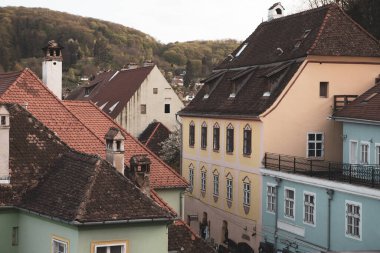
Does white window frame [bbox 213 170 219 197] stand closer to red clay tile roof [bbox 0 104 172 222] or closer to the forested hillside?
red clay tile roof [bbox 0 104 172 222]

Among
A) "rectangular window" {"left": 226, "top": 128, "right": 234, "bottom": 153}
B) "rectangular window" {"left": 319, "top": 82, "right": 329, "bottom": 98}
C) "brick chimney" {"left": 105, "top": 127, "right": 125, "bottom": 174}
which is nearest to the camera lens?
"brick chimney" {"left": 105, "top": 127, "right": 125, "bottom": 174}

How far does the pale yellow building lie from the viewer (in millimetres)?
35438

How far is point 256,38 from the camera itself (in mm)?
44469

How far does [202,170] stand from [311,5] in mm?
24272

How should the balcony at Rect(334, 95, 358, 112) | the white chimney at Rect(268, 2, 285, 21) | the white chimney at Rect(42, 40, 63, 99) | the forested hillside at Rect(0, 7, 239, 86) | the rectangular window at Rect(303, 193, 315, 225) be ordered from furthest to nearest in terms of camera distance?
the forested hillside at Rect(0, 7, 239, 86) → the white chimney at Rect(268, 2, 285, 21) → the balcony at Rect(334, 95, 358, 112) → the rectangular window at Rect(303, 193, 315, 225) → the white chimney at Rect(42, 40, 63, 99)

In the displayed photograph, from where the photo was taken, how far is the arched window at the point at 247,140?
36.8 metres

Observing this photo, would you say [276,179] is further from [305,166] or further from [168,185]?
[168,185]

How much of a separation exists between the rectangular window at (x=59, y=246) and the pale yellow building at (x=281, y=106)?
17.7 m

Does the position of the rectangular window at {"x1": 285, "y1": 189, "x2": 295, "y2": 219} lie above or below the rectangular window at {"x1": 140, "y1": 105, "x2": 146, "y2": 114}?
below

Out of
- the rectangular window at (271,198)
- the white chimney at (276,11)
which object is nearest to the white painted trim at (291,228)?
the rectangular window at (271,198)

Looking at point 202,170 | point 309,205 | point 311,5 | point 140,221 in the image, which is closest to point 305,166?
point 309,205

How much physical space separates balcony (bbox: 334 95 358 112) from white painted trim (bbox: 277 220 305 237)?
678 cm

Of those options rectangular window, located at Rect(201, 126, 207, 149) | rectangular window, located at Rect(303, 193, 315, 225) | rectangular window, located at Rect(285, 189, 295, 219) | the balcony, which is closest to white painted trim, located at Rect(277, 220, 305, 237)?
rectangular window, located at Rect(285, 189, 295, 219)

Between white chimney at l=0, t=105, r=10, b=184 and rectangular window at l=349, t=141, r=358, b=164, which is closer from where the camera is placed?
white chimney at l=0, t=105, r=10, b=184
